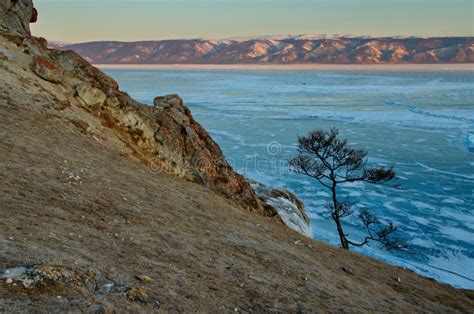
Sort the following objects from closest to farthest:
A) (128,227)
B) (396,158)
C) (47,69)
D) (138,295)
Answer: (138,295) < (128,227) < (47,69) < (396,158)

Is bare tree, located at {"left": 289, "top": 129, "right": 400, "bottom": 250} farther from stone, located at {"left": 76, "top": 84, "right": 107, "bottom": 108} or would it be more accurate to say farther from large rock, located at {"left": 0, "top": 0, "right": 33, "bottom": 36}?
large rock, located at {"left": 0, "top": 0, "right": 33, "bottom": 36}

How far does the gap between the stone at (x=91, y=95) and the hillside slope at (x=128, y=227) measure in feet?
0.14

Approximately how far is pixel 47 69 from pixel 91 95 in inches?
69.8

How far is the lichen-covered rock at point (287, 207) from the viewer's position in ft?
62.9

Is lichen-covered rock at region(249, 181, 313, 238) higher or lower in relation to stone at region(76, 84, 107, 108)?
lower

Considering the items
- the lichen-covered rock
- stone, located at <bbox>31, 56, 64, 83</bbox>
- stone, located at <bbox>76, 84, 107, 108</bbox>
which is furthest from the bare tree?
stone, located at <bbox>31, 56, 64, 83</bbox>

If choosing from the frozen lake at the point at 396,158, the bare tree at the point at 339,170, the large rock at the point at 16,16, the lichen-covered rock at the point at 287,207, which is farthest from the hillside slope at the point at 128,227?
the frozen lake at the point at 396,158

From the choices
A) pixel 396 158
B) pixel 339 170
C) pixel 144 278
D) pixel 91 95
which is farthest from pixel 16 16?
pixel 396 158

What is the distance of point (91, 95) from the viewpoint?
17297 millimetres

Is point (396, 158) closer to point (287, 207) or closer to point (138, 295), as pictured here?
point (287, 207)

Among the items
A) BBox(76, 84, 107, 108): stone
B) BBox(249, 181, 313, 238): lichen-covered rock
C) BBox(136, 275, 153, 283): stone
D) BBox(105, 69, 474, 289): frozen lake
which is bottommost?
BBox(105, 69, 474, 289): frozen lake

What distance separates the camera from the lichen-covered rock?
1917cm

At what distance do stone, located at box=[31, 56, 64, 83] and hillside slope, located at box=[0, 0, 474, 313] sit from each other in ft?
0.14

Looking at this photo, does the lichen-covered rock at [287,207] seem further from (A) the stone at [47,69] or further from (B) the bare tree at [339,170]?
(A) the stone at [47,69]
